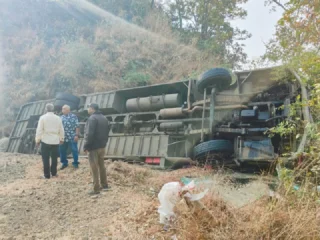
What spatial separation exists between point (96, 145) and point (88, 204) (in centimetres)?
111

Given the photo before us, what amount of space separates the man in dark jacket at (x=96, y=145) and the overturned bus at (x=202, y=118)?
2.47m

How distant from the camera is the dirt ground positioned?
351 cm

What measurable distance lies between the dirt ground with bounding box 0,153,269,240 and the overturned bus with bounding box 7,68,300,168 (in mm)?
1445

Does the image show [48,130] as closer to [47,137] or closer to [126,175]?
[47,137]

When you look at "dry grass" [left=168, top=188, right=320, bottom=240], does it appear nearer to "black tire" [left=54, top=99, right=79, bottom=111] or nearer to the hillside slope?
"black tire" [left=54, top=99, right=79, bottom=111]

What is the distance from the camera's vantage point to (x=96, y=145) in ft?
17.2

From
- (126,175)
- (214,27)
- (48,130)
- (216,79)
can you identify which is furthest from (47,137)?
(214,27)

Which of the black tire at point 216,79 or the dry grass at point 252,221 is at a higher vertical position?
the black tire at point 216,79

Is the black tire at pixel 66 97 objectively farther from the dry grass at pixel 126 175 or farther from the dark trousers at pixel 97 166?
the dark trousers at pixel 97 166

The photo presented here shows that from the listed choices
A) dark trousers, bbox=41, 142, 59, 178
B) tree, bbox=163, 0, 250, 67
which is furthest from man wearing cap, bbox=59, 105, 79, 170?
tree, bbox=163, 0, 250, 67

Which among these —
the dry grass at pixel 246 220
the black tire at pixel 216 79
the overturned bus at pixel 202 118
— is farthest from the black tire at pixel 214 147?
the dry grass at pixel 246 220

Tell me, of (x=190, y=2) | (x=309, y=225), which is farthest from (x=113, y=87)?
(x=309, y=225)

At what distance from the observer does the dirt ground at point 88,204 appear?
351cm

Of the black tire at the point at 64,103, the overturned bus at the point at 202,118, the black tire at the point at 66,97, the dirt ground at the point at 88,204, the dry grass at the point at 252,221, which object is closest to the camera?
the dry grass at the point at 252,221
